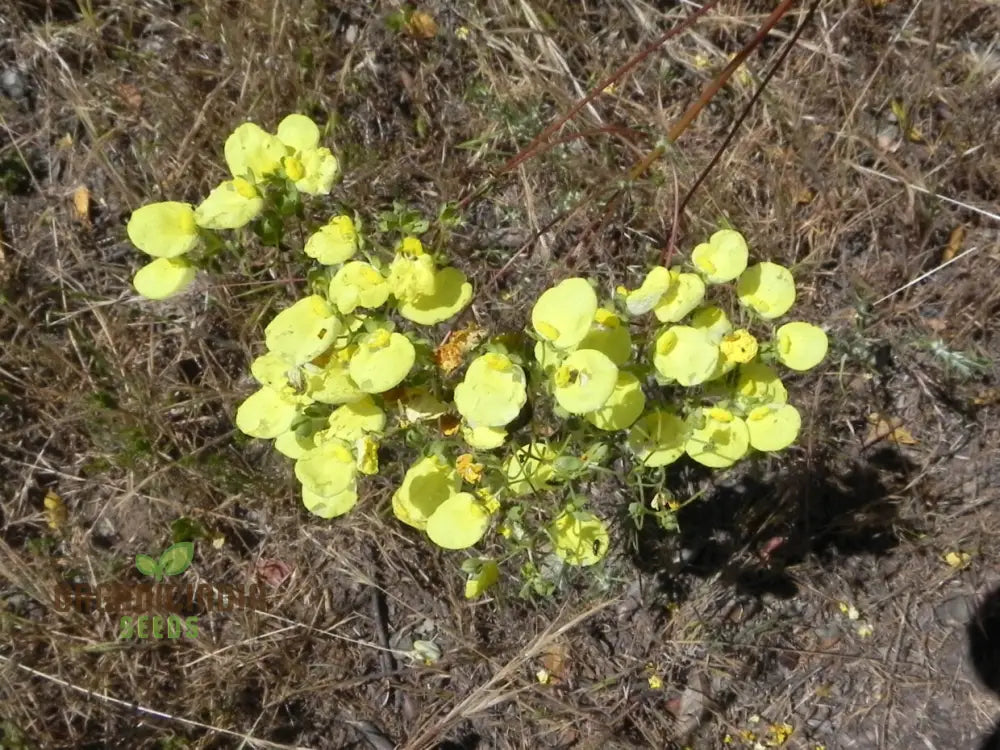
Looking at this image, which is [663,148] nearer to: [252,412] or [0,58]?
[252,412]

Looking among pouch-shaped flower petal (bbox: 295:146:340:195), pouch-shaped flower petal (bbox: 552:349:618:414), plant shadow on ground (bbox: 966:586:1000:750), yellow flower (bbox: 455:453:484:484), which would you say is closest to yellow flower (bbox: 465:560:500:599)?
yellow flower (bbox: 455:453:484:484)

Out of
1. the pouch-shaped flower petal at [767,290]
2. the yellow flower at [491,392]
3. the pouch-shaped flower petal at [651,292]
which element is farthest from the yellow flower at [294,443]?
the pouch-shaped flower petal at [767,290]

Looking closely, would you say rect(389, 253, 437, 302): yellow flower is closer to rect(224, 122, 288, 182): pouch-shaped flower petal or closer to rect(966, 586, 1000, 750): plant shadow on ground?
rect(224, 122, 288, 182): pouch-shaped flower petal

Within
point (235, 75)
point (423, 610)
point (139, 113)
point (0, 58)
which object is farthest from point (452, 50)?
point (423, 610)

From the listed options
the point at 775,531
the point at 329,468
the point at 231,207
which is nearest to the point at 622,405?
the point at 329,468

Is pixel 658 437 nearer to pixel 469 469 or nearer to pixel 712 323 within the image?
pixel 712 323

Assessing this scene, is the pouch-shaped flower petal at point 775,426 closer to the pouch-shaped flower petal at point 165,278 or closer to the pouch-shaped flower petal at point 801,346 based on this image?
the pouch-shaped flower petal at point 801,346

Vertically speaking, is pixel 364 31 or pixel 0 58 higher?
pixel 364 31
